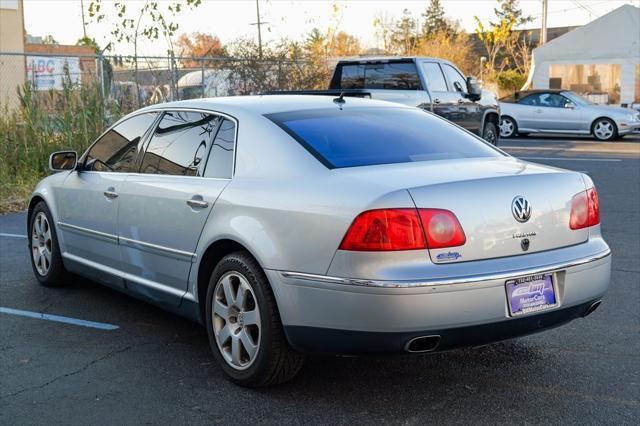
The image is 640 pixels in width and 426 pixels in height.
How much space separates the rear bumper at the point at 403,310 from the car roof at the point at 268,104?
123cm

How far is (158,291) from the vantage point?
522 cm

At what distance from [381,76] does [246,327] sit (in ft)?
37.1

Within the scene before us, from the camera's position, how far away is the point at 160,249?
5105 millimetres

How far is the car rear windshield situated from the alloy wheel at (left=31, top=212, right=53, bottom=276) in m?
2.72

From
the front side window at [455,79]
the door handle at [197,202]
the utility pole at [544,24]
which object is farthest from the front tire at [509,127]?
the door handle at [197,202]

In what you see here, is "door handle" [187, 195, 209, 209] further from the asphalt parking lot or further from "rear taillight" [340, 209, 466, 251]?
"rear taillight" [340, 209, 466, 251]

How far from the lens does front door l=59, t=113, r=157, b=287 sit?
5691 mm

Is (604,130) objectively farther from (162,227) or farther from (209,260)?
(209,260)

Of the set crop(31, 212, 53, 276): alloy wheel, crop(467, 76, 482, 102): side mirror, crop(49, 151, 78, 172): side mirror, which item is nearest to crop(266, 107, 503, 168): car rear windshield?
crop(49, 151, 78, 172): side mirror

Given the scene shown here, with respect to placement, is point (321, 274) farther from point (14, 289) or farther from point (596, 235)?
point (14, 289)

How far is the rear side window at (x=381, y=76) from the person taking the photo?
1492 centimetres

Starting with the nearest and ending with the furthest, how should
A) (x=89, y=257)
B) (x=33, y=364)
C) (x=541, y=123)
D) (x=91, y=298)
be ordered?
(x=33, y=364), (x=89, y=257), (x=91, y=298), (x=541, y=123)

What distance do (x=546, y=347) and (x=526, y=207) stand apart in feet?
4.44

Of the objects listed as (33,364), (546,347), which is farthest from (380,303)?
(33,364)
